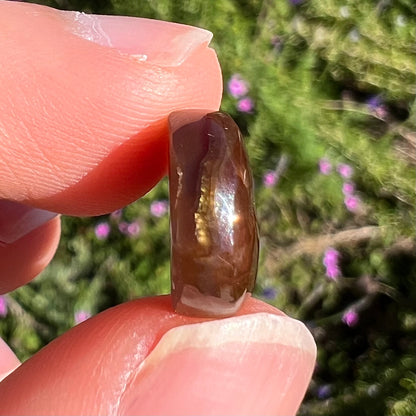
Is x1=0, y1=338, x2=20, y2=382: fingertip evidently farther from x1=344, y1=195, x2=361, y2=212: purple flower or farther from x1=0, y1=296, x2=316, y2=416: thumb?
x1=344, y1=195, x2=361, y2=212: purple flower

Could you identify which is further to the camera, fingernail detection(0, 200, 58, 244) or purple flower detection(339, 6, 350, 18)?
purple flower detection(339, 6, 350, 18)

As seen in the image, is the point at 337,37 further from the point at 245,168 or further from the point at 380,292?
the point at 245,168

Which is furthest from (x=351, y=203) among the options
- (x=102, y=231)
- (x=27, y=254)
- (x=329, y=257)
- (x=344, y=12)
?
(x=27, y=254)

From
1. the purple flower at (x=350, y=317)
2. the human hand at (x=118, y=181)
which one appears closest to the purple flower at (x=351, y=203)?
the purple flower at (x=350, y=317)

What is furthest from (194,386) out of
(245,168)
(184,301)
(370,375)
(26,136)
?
(370,375)

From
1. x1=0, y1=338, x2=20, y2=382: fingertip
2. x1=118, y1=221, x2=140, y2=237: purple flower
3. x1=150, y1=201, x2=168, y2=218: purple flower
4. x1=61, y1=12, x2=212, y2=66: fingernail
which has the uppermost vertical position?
x1=61, y1=12, x2=212, y2=66: fingernail

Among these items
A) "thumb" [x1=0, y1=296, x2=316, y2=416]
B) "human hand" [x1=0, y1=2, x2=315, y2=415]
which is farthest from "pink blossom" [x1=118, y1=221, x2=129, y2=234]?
"thumb" [x1=0, y1=296, x2=316, y2=416]
